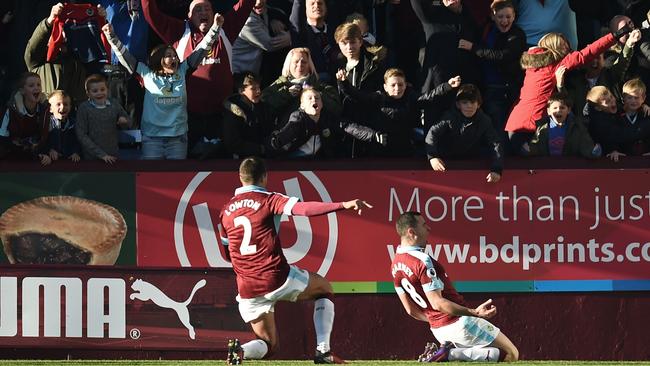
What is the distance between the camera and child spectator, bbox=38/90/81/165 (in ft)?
45.5

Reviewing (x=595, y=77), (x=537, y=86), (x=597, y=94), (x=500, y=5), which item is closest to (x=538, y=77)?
(x=537, y=86)

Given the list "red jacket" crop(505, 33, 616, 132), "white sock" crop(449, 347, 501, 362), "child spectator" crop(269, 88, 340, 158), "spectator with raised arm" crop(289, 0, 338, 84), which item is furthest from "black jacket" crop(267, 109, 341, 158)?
"white sock" crop(449, 347, 501, 362)

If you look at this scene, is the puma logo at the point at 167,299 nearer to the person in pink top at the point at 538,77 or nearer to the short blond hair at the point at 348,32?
the short blond hair at the point at 348,32

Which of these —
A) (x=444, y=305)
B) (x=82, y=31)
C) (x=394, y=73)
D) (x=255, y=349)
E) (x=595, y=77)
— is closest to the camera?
(x=255, y=349)

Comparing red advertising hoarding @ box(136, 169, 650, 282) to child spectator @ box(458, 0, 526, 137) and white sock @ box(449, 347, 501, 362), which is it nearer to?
child spectator @ box(458, 0, 526, 137)

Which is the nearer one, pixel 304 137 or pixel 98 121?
pixel 98 121

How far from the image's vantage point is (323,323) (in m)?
12.2

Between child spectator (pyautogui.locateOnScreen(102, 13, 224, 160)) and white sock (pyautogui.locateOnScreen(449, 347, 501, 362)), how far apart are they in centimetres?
350

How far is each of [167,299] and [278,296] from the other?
151cm

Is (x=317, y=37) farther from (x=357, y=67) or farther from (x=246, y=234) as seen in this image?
(x=246, y=234)

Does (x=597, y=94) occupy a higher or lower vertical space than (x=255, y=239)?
higher

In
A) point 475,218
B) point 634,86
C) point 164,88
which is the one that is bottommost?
point 475,218

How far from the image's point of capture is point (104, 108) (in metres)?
13.9

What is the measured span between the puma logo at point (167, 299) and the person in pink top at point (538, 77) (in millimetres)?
3401
